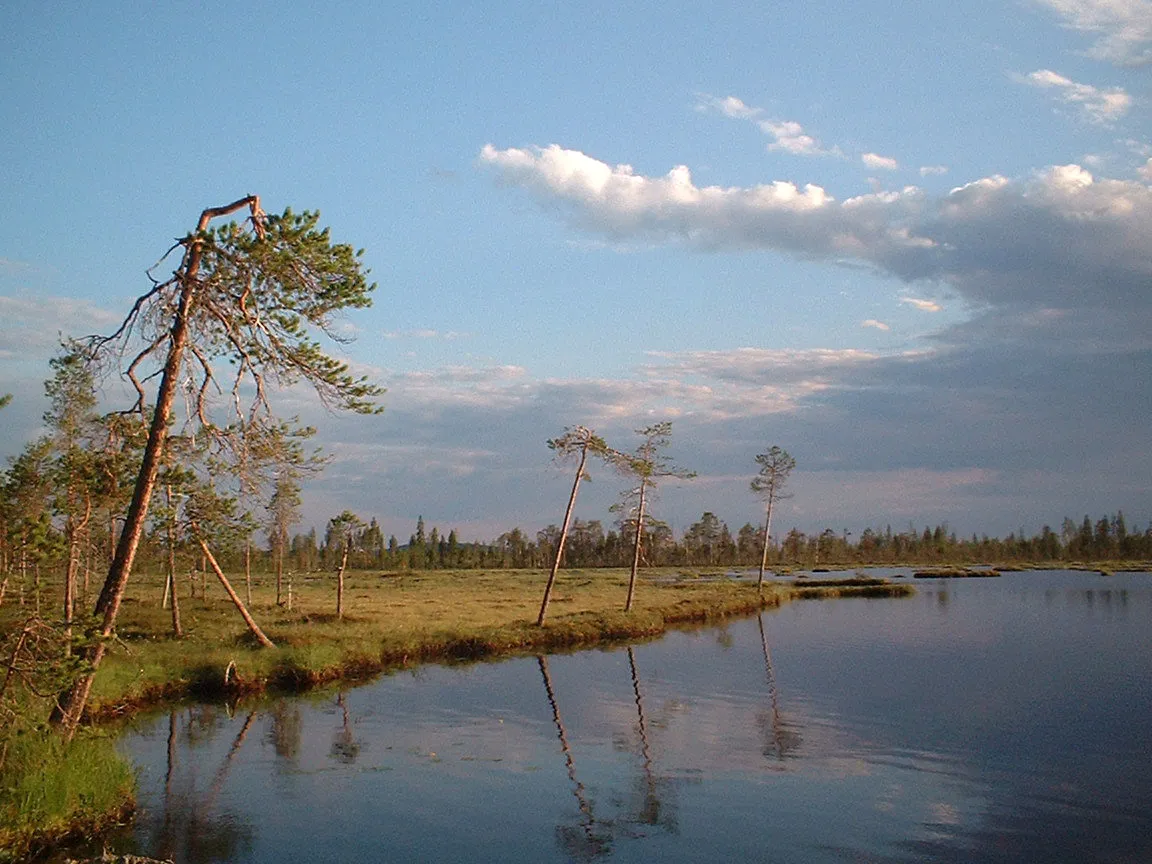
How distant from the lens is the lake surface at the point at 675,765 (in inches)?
646

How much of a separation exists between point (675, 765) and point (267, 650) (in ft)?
62.1

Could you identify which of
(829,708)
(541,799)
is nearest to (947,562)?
(829,708)

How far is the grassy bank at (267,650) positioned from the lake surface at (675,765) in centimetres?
154

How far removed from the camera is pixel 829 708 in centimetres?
2984

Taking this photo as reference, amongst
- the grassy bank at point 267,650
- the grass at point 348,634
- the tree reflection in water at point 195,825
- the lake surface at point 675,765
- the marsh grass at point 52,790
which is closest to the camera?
the marsh grass at point 52,790

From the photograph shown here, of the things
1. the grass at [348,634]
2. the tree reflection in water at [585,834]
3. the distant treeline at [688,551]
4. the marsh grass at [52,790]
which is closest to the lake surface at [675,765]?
the tree reflection in water at [585,834]

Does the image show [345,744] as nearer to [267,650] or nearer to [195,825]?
[195,825]

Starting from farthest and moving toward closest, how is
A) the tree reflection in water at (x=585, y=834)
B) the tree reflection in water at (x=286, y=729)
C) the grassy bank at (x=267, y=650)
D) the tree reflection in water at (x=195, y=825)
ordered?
the tree reflection in water at (x=286, y=729) < the tree reflection in water at (x=585, y=834) < the tree reflection in water at (x=195, y=825) < the grassy bank at (x=267, y=650)

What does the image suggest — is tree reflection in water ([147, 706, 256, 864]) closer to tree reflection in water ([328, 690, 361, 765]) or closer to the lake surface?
the lake surface

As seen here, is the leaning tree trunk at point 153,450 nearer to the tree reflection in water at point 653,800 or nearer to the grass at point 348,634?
the grass at point 348,634

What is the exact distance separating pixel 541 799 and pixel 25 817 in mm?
9691

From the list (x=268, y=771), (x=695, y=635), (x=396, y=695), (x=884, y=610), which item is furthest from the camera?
(x=884, y=610)

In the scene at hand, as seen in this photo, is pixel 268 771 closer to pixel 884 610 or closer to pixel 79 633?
pixel 79 633

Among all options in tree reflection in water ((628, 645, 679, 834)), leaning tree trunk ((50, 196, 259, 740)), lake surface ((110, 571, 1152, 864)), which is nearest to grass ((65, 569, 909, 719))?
leaning tree trunk ((50, 196, 259, 740))
